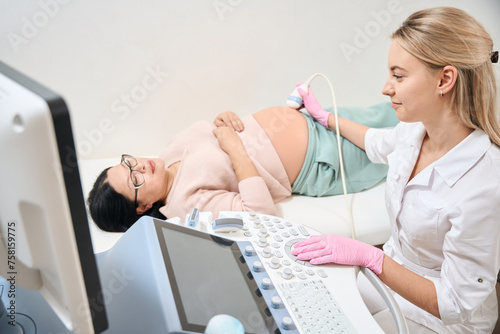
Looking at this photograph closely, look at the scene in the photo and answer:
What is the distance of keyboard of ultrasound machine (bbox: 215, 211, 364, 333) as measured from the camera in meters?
0.81

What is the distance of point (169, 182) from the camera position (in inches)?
67.1

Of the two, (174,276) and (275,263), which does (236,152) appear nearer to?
(275,263)

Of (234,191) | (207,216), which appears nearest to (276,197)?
(234,191)

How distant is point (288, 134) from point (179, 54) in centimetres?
71

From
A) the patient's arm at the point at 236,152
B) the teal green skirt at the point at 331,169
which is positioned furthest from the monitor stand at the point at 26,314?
the teal green skirt at the point at 331,169

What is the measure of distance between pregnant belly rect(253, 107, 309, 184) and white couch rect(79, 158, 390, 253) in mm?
153

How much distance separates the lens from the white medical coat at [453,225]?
3.18ft

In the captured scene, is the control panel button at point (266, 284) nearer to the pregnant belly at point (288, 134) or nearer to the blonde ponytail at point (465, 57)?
the blonde ponytail at point (465, 57)

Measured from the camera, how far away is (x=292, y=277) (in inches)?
36.3

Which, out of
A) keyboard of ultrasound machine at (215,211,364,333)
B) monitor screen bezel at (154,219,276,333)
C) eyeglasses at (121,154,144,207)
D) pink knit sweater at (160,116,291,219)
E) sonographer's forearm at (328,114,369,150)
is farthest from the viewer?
sonographer's forearm at (328,114,369,150)

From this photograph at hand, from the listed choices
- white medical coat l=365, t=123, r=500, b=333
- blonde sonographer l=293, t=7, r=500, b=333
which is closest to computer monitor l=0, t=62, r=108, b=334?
blonde sonographer l=293, t=7, r=500, b=333

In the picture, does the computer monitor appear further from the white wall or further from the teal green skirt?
the white wall

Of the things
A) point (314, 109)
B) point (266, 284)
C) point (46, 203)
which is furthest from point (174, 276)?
point (314, 109)

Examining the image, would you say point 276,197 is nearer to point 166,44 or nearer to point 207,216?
point 207,216
